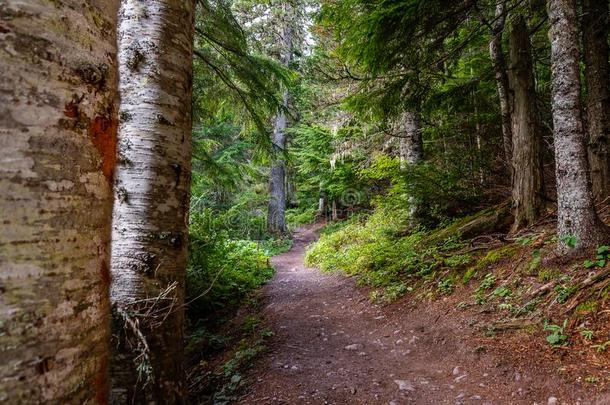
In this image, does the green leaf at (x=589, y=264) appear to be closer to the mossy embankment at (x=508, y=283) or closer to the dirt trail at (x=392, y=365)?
the mossy embankment at (x=508, y=283)

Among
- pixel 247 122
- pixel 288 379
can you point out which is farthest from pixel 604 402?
pixel 247 122

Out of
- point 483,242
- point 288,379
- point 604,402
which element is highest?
point 483,242

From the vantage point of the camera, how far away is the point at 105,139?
1.07 meters

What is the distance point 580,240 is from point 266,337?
13.7ft

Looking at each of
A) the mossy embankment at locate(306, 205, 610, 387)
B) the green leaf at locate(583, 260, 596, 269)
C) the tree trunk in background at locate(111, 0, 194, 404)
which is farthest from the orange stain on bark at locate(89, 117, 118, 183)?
the green leaf at locate(583, 260, 596, 269)

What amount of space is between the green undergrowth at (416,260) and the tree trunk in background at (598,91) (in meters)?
1.82

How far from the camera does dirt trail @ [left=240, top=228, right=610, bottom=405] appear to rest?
3.24 m

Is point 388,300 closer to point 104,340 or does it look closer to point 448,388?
point 448,388

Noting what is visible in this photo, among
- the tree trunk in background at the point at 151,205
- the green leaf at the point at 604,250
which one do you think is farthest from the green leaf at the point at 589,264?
the tree trunk in background at the point at 151,205

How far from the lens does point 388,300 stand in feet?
20.3

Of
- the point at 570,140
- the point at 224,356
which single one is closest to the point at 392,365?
the point at 224,356

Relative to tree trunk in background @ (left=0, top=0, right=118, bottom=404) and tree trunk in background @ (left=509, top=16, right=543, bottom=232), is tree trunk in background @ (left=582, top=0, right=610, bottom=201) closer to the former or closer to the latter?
tree trunk in background @ (left=509, top=16, right=543, bottom=232)

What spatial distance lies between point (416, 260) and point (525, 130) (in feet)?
9.50

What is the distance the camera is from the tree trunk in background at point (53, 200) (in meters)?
0.82
